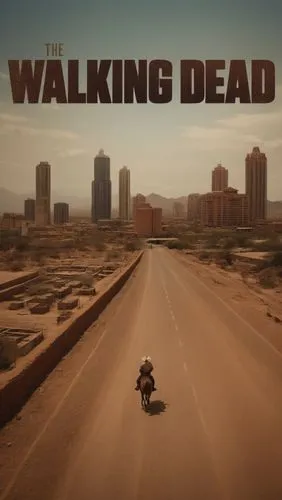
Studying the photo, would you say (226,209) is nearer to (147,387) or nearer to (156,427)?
(147,387)

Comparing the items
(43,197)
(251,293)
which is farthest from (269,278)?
(43,197)

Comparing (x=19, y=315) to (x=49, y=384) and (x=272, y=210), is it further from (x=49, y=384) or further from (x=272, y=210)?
(x=272, y=210)

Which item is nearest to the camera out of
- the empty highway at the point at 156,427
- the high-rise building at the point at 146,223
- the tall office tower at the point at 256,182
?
the empty highway at the point at 156,427

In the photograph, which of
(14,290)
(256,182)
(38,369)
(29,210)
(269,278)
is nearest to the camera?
(38,369)

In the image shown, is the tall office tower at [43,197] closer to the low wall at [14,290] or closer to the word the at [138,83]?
the low wall at [14,290]

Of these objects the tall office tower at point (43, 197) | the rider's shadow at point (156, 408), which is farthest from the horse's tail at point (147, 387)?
the tall office tower at point (43, 197)

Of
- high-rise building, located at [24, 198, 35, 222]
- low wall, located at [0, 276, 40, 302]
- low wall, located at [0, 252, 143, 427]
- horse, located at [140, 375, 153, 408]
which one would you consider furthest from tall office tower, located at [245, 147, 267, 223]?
horse, located at [140, 375, 153, 408]
